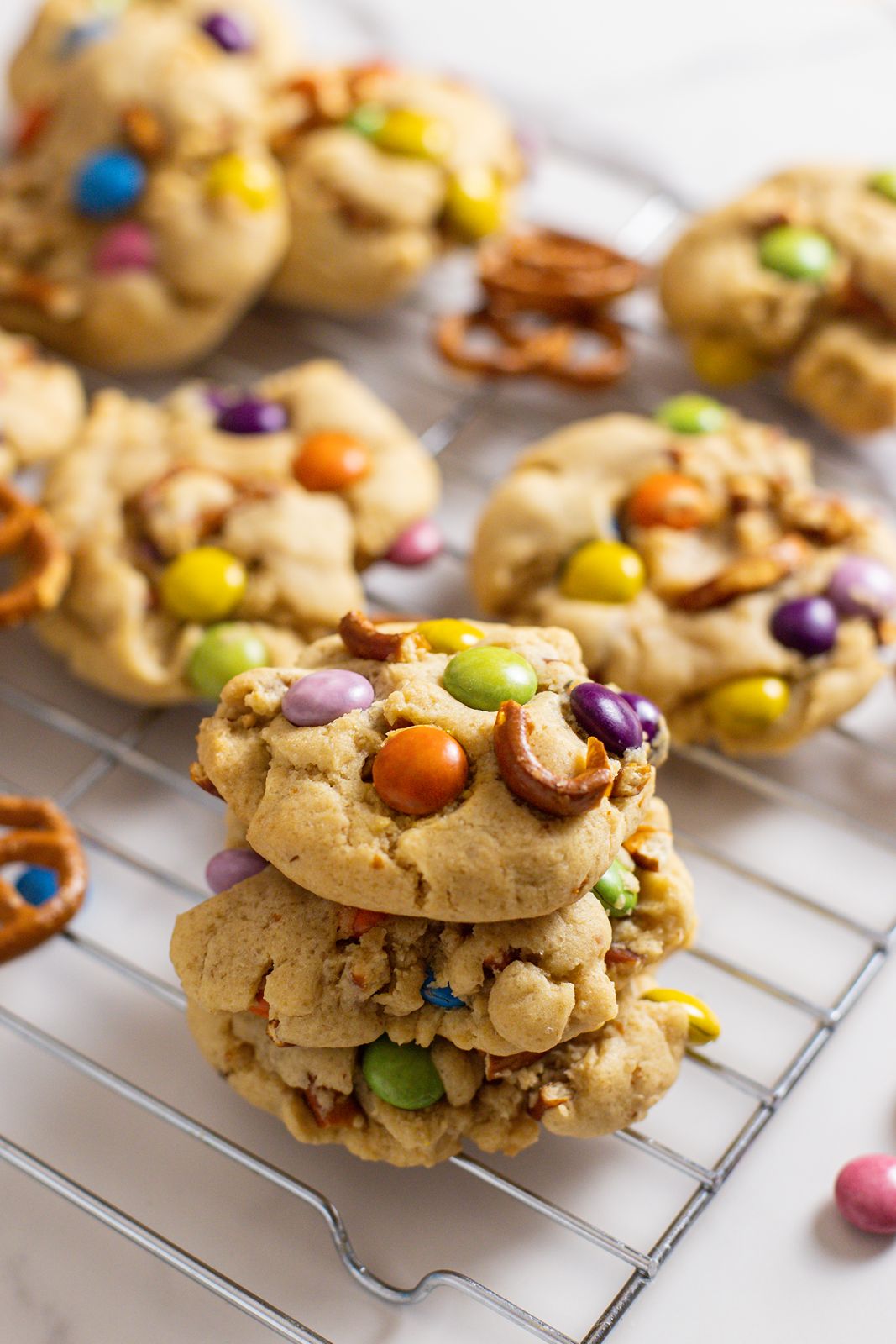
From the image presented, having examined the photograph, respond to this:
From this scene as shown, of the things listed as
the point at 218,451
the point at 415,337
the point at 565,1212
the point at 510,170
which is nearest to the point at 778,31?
the point at 510,170

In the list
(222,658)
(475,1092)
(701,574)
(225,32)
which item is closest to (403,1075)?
(475,1092)

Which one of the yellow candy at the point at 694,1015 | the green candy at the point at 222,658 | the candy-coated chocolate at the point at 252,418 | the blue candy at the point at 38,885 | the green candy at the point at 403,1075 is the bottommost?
the blue candy at the point at 38,885

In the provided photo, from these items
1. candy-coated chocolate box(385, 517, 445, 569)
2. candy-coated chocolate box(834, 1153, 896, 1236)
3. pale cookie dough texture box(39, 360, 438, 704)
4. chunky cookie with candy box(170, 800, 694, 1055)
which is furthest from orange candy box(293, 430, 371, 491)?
candy-coated chocolate box(834, 1153, 896, 1236)

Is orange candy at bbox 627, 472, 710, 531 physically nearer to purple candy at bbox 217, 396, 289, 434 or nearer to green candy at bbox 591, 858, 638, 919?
purple candy at bbox 217, 396, 289, 434

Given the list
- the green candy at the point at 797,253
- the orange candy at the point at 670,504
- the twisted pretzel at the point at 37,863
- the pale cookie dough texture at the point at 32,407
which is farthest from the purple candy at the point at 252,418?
the green candy at the point at 797,253

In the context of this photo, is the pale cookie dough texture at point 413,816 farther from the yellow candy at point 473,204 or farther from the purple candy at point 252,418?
the yellow candy at point 473,204

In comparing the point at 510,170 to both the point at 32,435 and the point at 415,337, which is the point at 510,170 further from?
the point at 32,435
